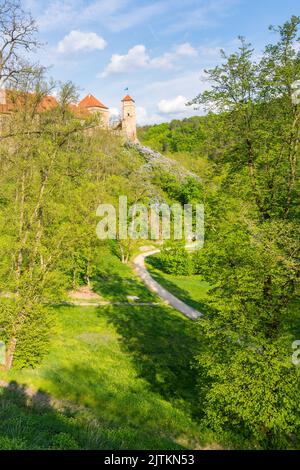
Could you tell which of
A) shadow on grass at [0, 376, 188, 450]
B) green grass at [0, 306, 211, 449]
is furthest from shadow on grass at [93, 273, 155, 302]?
shadow on grass at [0, 376, 188, 450]

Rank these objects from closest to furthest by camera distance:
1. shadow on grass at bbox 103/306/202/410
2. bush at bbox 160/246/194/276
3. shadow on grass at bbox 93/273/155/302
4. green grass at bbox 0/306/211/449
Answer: green grass at bbox 0/306/211/449
shadow on grass at bbox 103/306/202/410
shadow on grass at bbox 93/273/155/302
bush at bbox 160/246/194/276

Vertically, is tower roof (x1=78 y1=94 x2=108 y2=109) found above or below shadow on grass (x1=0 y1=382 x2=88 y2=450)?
above

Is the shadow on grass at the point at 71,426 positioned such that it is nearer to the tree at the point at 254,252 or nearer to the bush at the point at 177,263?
the tree at the point at 254,252

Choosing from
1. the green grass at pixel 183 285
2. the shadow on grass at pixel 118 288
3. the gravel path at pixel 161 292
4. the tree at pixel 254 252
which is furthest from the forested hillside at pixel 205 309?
the green grass at pixel 183 285

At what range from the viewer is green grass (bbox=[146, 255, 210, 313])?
96.5 feet

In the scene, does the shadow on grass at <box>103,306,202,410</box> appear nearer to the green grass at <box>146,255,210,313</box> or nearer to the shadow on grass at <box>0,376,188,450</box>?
the shadow on grass at <box>0,376,188,450</box>

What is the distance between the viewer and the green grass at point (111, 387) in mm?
9117

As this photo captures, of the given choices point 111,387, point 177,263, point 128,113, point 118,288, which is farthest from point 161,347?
point 128,113

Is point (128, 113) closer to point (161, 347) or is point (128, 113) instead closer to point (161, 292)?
point (161, 292)

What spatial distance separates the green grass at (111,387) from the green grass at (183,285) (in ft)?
18.3

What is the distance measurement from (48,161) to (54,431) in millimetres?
9625

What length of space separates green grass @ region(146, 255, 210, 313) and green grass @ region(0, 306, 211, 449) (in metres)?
5.57

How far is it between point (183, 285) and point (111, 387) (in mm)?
20130
